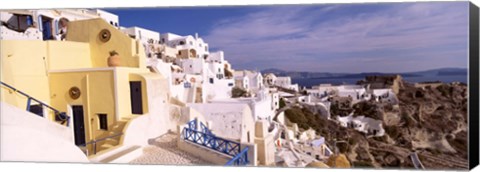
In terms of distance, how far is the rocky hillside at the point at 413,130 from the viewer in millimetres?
4848

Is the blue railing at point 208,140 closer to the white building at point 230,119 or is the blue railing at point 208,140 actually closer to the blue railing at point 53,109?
the white building at point 230,119

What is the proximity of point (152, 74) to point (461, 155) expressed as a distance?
4.65 m

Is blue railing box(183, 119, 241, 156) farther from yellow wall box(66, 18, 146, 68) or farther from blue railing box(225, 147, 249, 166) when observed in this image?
yellow wall box(66, 18, 146, 68)

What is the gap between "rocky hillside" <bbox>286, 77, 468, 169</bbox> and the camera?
485cm

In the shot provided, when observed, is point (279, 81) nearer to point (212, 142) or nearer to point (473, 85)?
point (212, 142)

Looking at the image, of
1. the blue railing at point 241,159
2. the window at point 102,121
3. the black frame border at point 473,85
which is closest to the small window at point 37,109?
the window at point 102,121

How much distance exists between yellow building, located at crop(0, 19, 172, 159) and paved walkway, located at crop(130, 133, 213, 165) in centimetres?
51

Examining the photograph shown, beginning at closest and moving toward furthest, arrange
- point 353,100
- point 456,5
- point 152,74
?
point 456,5
point 353,100
point 152,74

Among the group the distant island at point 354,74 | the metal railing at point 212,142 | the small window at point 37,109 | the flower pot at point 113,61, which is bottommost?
the metal railing at point 212,142

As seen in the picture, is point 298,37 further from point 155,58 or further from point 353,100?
point 155,58

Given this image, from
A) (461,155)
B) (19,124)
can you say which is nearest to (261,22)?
(461,155)

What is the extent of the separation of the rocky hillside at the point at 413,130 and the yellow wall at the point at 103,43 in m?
2.94

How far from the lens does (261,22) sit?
5.43 m

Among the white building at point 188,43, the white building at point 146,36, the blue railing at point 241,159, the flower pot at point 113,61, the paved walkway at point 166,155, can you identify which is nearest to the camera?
the blue railing at point 241,159
